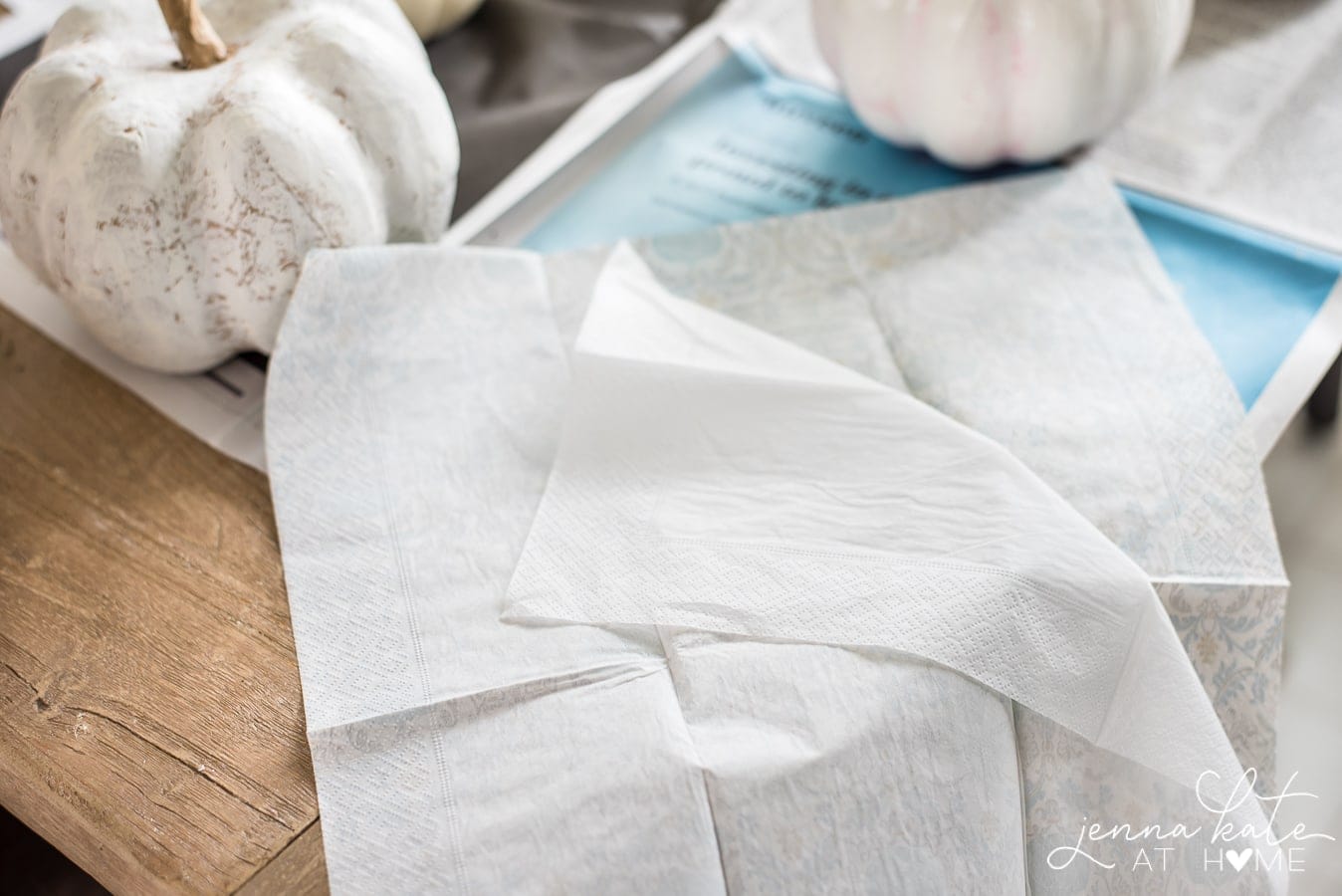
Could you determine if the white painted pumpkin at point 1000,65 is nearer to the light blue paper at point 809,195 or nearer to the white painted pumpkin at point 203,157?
the light blue paper at point 809,195

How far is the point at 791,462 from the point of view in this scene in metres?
0.58

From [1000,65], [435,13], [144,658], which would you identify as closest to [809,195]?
[1000,65]

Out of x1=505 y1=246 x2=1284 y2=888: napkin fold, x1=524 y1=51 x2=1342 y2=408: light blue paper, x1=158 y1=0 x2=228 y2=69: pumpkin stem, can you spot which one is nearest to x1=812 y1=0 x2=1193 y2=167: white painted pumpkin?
x1=524 y1=51 x2=1342 y2=408: light blue paper

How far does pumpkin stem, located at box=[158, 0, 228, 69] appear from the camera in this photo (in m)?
0.61

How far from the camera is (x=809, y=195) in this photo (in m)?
0.82

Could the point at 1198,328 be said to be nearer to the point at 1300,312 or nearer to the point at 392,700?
the point at 1300,312

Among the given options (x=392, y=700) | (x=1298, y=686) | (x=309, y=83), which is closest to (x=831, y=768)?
(x=392, y=700)

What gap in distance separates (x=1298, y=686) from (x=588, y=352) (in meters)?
0.72

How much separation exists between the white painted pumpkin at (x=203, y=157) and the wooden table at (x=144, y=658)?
0.08 meters

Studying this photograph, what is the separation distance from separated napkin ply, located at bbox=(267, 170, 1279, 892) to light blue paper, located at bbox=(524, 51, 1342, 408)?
66 mm

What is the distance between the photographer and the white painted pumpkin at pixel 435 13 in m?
0.88

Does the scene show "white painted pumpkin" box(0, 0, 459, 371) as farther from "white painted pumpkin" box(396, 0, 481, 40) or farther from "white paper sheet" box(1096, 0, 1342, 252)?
"white paper sheet" box(1096, 0, 1342, 252)

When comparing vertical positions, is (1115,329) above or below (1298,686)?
above

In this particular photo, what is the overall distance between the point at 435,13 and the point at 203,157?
1.15ft
